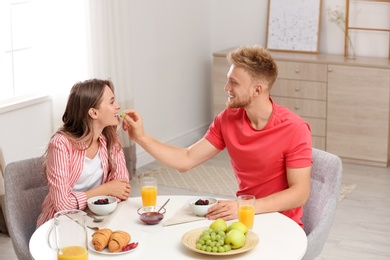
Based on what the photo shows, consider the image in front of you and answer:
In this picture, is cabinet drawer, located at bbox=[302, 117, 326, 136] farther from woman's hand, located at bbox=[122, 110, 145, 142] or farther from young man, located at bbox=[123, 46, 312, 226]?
woman's hand, located at bbox=[122, 110, 145, 142]

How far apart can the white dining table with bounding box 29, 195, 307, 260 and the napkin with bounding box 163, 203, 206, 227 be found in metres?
0.01

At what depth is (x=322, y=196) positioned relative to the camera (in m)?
3.10

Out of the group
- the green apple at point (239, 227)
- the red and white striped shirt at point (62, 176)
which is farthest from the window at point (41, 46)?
the green apple at point (239, 227)

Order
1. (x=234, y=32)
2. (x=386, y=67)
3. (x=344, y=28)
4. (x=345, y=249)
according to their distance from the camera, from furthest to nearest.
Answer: (x=234, y=32) < (x=344, y=28) < (x=386, y=67) < (x=345, y=249)

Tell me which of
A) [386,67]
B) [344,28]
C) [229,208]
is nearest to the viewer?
[229,208]

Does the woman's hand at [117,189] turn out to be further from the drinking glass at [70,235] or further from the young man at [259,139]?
the drinking glass at [70,235]

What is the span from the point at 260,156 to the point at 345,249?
1520 mm

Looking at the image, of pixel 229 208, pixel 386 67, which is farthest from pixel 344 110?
pixel 229 208

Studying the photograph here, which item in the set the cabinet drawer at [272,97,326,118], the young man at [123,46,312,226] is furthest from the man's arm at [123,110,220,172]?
the cabinet drawer at [272,97,326,118]

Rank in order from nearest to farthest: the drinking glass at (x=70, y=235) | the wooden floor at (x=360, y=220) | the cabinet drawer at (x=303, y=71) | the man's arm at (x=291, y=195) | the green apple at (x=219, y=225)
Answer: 1. the drinking glass at (x=70, y=235)
2. the green apple at (x=219, y=225)
3. the man's arm at (x=291, y=195)
4. the wooden floor at (x=360, y=220)
5. the cabinet drawer at (x=303, y=71)

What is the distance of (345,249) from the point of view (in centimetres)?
438

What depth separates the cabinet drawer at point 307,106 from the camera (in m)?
6.18

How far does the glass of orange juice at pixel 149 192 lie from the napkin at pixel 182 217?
12 cm

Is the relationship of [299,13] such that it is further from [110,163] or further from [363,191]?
[110,163]
